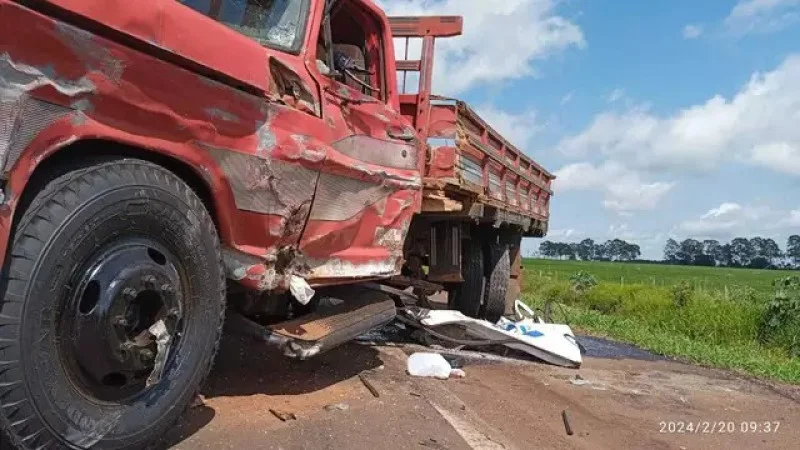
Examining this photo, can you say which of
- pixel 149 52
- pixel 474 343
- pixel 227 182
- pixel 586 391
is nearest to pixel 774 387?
pixel 586 391

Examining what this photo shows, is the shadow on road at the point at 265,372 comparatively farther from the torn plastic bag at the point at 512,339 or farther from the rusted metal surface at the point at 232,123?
the torn plastic bag at the point at 512,339

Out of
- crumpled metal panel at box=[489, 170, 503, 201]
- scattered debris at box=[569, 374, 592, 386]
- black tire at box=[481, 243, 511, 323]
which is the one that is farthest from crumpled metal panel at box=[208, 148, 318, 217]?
black tire at box=[481, 243, 511, 323]

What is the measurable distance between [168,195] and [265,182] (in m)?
0.60

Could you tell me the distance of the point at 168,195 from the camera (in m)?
2.76

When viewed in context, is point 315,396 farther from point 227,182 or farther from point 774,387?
point 774,387

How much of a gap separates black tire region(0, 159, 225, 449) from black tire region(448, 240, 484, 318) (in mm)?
5123

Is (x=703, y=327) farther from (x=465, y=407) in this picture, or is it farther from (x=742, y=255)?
(x=742, y=255)

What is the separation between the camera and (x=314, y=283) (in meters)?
4.03

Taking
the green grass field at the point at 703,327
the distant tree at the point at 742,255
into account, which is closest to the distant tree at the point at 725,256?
the distant tree at the point at 742,255

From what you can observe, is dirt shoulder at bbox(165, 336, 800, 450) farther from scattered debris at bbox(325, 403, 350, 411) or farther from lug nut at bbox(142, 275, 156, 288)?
lug nut at bbox(142, 275, 156, 288)

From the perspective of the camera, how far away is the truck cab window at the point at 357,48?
14.6ft

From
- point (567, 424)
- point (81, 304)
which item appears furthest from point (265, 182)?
point (567, 424)

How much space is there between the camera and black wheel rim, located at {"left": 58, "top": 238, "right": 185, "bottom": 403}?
242cm

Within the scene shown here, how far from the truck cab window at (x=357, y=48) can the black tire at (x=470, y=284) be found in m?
3.26
